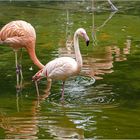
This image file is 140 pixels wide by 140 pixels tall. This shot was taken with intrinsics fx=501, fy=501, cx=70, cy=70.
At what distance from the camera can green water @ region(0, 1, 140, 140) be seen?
6.28m

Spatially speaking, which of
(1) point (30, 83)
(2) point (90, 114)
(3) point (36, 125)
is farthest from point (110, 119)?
(1) point (30, 83)

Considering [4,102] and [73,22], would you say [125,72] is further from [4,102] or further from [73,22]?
[73,22]

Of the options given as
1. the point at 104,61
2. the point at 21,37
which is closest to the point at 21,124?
the point at 21,37

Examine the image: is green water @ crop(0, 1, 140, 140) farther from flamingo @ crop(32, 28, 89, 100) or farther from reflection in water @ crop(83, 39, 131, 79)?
flamingo @ crop(32, 28, 89, 100)

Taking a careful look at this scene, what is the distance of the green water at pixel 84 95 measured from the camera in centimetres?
628

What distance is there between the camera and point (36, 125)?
254 inches

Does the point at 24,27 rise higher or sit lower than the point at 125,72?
higher

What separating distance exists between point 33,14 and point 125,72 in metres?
10.2

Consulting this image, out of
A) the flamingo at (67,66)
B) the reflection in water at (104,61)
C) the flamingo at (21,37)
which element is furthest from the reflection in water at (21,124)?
the reflection in water at (104,61)

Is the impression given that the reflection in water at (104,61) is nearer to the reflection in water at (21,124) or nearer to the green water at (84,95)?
the green water at (84,95)

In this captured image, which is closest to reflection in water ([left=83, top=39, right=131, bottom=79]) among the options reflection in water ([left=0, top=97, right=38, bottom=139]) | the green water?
the green water

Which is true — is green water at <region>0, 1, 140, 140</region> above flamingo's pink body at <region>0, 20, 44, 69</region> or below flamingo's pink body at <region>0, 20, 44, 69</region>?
below

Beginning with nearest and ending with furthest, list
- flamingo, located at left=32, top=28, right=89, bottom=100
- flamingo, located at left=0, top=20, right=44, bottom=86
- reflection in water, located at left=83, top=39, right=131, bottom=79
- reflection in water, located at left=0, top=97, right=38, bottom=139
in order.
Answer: reflection in water, located at left=0, top=97, right=38, bottom=139
flamingo, located at left=32, top=28, right=89, bottom=100
flamingo, located at left=0, top=20, right=44, bottom=86
reflection in water, located at left=83, top=39, right=131, bottom=79

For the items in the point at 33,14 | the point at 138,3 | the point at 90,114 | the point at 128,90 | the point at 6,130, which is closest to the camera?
the point at 6,130
